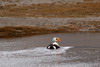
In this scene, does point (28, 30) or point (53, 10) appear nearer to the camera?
point (28, 30)

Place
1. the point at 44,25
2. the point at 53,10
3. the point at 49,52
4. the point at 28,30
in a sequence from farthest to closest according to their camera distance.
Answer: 1. the point at 53,10
2. the point at 44,25
3. the point at 28,30
4. the point at 49,52

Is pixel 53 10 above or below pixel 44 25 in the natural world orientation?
below

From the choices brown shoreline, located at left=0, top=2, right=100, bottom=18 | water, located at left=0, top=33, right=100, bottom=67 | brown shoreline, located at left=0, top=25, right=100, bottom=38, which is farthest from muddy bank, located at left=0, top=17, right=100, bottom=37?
water, located at left=0, top=33, right=100, bottom=67

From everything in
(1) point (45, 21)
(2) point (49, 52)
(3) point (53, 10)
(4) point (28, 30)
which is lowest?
(3) point (53, 10)

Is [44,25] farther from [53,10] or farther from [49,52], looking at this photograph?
[49,52]

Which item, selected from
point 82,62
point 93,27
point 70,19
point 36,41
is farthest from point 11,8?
point 82,62

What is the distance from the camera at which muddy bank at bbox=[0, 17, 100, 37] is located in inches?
1764

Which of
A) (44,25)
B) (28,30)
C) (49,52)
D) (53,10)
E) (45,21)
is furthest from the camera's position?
(53,10)

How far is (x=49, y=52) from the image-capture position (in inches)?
1228

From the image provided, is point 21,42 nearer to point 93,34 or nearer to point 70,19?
point 93,34

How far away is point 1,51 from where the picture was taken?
3272cm

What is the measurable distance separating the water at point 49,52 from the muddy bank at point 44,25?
3.56m

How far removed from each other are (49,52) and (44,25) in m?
17.1

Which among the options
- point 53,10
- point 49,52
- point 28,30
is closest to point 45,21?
point 28,30
